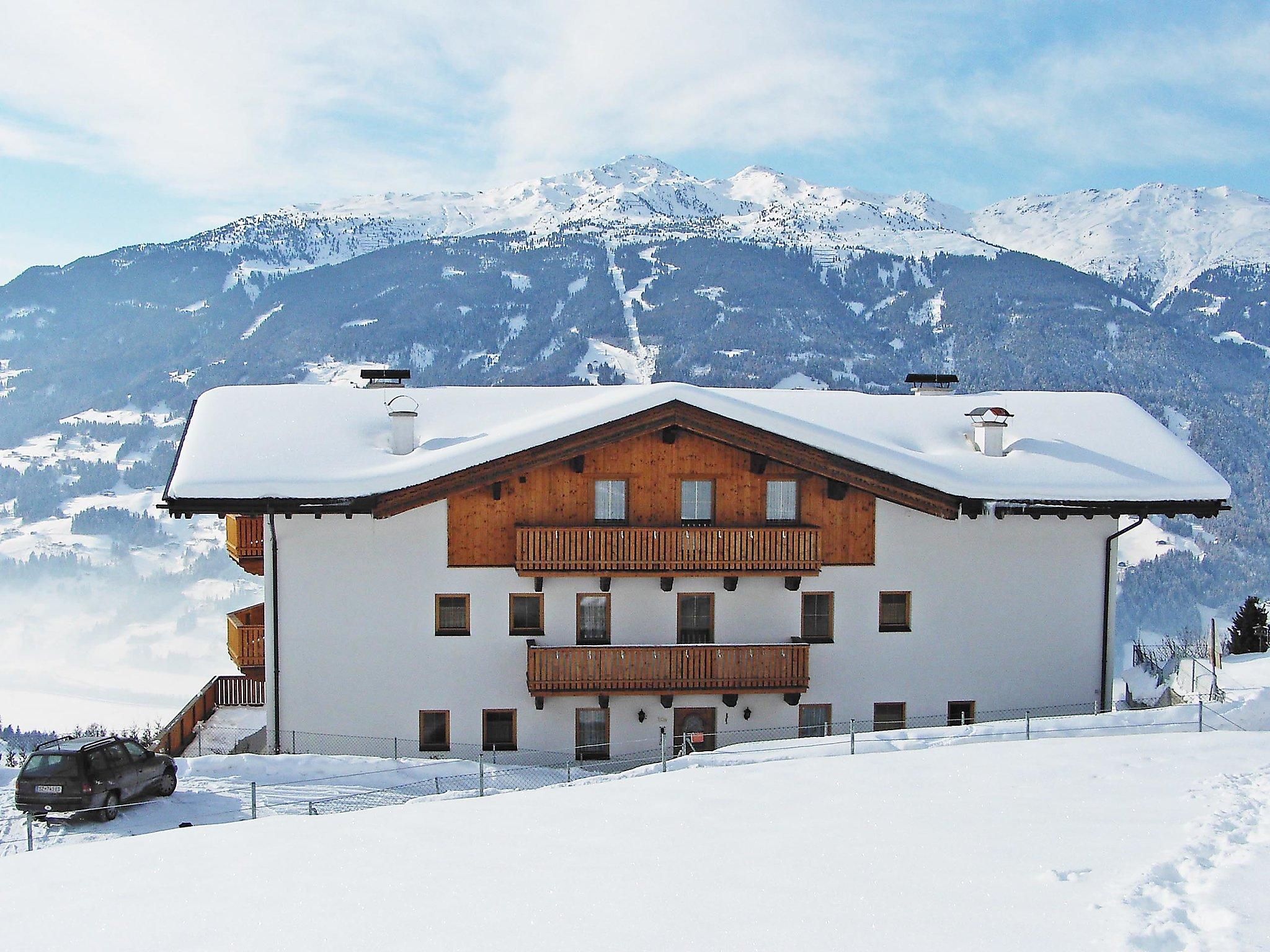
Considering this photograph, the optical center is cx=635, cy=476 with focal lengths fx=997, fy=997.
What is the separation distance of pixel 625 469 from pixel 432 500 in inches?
166

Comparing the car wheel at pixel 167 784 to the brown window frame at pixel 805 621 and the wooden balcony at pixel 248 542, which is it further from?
the brown window frame at pixel 805 621

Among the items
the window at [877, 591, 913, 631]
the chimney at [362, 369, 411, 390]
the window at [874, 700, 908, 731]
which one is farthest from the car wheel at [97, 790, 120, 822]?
the window at [877, 591, 913, 631]

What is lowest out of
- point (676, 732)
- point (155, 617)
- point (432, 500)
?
point (155, 617)

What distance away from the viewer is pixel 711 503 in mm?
22297

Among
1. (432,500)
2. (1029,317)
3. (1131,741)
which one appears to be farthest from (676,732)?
(1029,317)

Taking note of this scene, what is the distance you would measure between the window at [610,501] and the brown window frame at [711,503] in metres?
1.27

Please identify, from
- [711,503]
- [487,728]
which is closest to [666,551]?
[711,503]

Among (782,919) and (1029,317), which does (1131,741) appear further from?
(1029,317)

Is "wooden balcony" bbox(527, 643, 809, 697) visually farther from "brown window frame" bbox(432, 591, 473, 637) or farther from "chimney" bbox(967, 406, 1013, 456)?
"chimney" bbox(967, 406, 1013, 456)

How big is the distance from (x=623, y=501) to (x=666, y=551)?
160cm

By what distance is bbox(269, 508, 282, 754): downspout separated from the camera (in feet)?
68.6

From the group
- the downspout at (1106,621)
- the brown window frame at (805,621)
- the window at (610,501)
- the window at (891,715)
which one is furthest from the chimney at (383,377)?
the downspout at (1106,621)

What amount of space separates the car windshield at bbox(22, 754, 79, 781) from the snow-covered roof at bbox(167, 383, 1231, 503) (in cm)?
592

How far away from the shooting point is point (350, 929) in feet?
27.6
